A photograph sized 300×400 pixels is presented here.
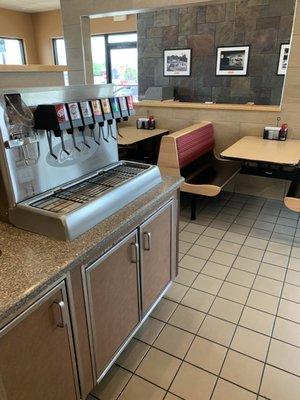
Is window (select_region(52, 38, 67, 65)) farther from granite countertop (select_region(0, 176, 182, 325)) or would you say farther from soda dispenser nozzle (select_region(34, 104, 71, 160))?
granite countertop (select_region(0, 176, 182, 325))

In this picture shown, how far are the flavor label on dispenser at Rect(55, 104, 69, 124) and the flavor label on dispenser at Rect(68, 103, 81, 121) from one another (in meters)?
0.04

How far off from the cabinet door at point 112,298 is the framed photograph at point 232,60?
16.7 ft

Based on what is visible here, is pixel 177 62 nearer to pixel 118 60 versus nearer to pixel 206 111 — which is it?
pixel 118 60

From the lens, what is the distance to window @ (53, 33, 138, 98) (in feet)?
22.7

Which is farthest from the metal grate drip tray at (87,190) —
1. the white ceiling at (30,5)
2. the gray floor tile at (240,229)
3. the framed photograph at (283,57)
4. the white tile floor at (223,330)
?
the white ceiling at (30,5)

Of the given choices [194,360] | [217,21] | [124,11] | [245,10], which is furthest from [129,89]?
[194,360]

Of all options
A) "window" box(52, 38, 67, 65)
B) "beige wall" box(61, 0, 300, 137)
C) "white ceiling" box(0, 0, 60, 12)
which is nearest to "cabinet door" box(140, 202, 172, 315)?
"beige wall" box(61, 0, 300, 137)

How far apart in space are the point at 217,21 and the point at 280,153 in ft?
12.4

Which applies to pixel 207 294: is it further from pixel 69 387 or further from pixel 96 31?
pixel 96 31

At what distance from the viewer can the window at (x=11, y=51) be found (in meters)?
7.58

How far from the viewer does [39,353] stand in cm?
105

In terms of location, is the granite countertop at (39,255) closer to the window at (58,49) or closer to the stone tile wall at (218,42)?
the stone tile wall at (218,42)

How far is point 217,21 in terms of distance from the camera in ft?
18.0

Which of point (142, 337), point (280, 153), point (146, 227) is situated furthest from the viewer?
point (280, 153)
